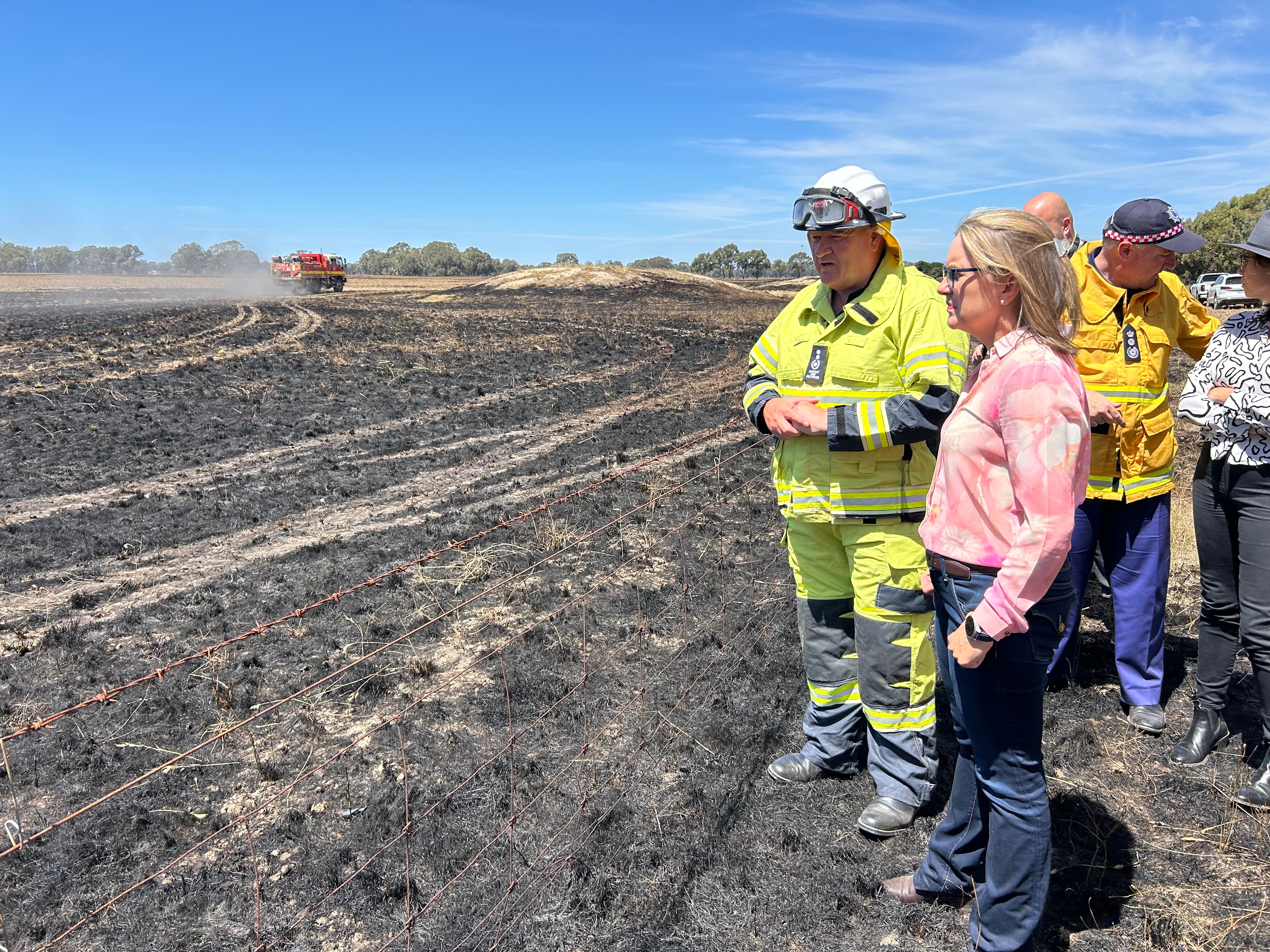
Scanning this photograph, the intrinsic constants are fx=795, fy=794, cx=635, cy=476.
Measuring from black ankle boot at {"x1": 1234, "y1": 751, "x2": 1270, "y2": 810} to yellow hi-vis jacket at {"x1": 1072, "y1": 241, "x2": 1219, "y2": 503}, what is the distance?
3.51 ft

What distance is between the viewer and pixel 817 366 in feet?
8.84

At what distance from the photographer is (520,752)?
11.6 ft

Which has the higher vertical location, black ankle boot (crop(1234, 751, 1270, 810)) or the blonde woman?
the blonde woman

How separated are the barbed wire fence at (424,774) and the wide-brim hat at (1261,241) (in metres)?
2.70

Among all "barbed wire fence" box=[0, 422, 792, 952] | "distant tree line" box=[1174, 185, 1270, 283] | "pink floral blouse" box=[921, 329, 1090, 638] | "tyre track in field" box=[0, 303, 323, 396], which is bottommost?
"barbed wire fence" box=[0, 422, 792, 952]

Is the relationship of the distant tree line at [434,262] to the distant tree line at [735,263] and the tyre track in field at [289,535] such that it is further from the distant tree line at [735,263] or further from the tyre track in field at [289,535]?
the tyre track in field at [289,535]

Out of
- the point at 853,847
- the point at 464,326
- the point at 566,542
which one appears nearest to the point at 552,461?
the point at 566,542

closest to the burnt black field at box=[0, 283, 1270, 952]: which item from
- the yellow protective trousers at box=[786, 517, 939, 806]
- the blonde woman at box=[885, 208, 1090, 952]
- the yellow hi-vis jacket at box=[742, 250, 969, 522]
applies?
the yellow protective trousers at box=[786, 517, 939, 806]

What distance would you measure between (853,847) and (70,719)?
380 centimetres

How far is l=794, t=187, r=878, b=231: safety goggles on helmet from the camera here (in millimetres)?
2545

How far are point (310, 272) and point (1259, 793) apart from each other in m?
45.6

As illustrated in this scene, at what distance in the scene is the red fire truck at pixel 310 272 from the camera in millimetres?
42188

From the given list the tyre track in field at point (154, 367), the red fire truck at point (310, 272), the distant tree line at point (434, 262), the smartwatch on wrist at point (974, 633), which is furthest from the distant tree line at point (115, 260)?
the smartwatch on wrist at point (974, 633)

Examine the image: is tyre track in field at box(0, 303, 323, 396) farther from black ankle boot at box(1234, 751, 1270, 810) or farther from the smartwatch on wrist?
black ankle boot at box(1234, 751, 1270, 810)
